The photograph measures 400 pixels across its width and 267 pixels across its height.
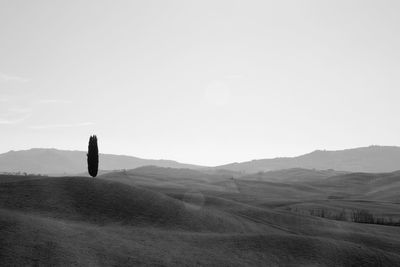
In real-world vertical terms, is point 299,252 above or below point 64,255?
below

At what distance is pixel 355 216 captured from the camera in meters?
43.9

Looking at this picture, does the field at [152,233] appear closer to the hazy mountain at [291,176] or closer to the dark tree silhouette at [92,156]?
the dark tree silhouette at [92,156]

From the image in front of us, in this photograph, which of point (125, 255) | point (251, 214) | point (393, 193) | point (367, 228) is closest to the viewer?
point (125, 255)

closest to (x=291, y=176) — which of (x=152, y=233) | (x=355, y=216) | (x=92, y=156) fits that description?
(x=355, y=216)

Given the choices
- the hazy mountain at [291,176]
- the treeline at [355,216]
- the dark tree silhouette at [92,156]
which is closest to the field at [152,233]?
the treeline at [355,216]

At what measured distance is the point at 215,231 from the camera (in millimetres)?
28812

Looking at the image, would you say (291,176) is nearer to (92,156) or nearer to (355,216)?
(355,216)

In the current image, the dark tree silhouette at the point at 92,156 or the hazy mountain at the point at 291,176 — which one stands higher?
the dark tree silhouette at the point at 92,156

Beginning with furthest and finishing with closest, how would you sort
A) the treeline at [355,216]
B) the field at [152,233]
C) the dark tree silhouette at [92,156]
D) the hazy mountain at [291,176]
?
the hazy mountain at [291,176]
the dark tree silhouette at [92,156]
the treeline at [355,216]
the field at [152,233]

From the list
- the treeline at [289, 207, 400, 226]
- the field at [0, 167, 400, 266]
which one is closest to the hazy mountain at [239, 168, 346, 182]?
the treeline at [289, 207, 400, 226]

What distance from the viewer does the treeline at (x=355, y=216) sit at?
40.5 metres

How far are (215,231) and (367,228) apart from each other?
16.6 m

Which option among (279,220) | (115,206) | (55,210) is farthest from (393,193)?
(55,210)

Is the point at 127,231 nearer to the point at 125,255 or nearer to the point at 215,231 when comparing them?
the point at 125,255
